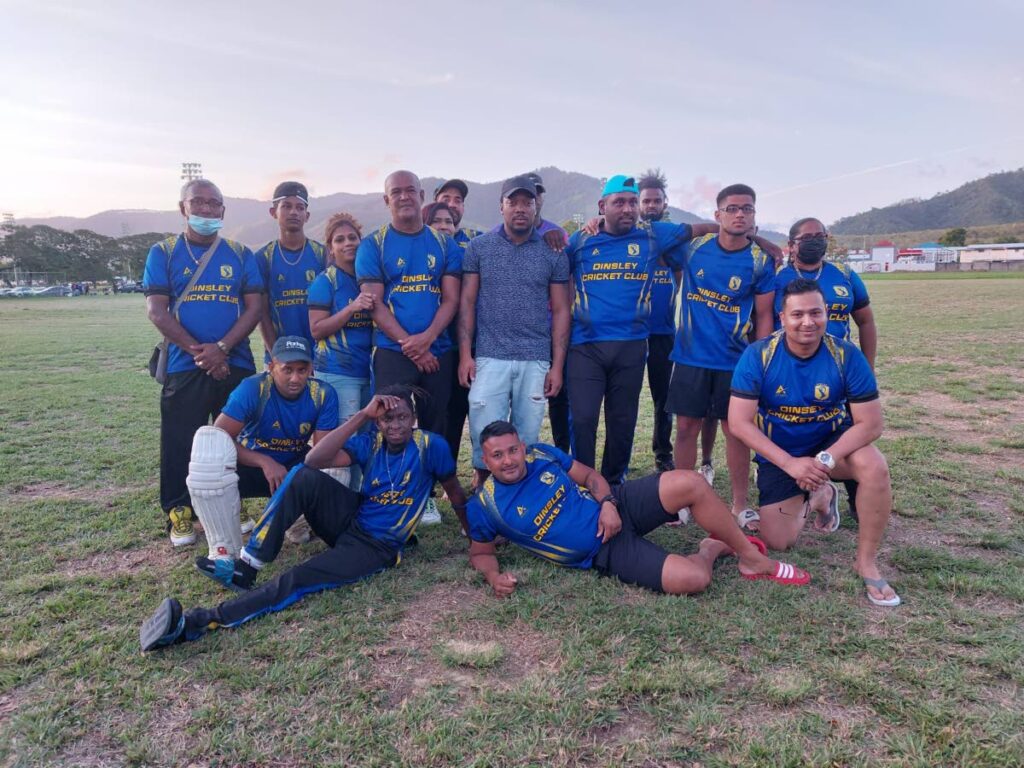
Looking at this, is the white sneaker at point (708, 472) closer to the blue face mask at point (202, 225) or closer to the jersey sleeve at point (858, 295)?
the jersey sleeve at point (858, 295)

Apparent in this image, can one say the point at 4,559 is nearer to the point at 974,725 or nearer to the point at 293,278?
the point at 293,278

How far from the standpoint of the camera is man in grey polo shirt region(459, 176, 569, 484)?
448 cm

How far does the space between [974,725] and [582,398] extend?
110 inches

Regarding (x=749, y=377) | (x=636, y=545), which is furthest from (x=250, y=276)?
(x=749, y=377)

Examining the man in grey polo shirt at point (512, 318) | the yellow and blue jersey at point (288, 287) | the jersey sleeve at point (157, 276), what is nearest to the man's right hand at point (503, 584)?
the man in grey polo shirt at point (512, 318)

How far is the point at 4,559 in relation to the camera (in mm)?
4117

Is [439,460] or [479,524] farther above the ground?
[439,460]

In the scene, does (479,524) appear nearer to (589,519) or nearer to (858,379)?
(589,519)

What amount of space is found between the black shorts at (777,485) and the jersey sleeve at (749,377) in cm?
59

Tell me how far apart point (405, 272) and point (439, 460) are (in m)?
1.37

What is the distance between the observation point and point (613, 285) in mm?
4613

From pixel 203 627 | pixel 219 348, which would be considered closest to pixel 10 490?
pixel 219 348

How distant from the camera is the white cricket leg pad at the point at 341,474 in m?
4.03

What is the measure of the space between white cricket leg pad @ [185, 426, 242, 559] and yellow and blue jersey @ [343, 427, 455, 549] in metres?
0.72
